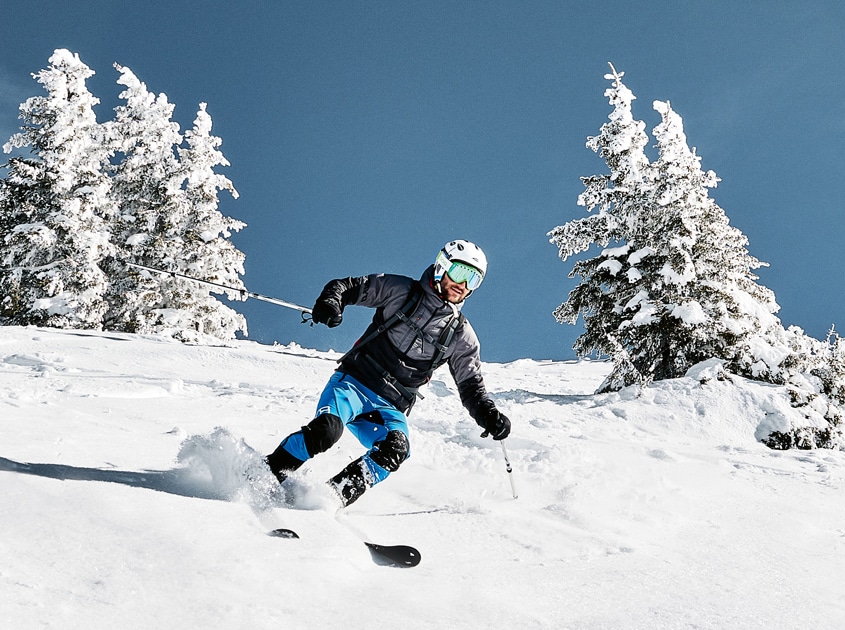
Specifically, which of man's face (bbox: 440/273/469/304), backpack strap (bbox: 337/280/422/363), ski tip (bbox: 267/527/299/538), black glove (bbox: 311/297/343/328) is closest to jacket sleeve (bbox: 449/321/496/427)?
man's face (bbox: 440/273/469/304)

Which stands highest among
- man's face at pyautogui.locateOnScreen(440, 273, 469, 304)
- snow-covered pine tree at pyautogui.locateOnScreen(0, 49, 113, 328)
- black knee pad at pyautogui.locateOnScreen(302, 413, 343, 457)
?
snow-covered pine tree at pyautogui.locateOnScreen(0, 49, 113, 328)

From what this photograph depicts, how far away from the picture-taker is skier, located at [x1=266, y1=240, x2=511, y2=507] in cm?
425

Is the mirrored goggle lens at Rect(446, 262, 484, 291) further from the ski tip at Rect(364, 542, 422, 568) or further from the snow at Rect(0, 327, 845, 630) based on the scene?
the ski tip at Rect(364, 542, 422, 568)

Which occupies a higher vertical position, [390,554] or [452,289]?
[452,289]

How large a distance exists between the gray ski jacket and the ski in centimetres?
158

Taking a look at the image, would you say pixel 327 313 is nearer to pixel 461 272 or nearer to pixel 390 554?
pixel 461 272

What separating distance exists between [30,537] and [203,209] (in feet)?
76.0

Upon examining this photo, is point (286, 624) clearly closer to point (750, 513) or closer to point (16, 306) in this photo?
point (750, 513)

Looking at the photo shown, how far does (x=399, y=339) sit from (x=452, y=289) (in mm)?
602

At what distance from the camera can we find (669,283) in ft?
40.6

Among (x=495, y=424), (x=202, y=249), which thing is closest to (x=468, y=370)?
(x=495, y=424)

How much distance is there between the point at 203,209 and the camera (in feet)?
77.4

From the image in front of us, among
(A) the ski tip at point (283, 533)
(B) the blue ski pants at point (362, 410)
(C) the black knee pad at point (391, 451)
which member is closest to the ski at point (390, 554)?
(A) the ski tip at point (283, 533)

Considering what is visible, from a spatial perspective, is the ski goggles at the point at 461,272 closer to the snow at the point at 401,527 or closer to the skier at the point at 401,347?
the skier at the point at 401,347
